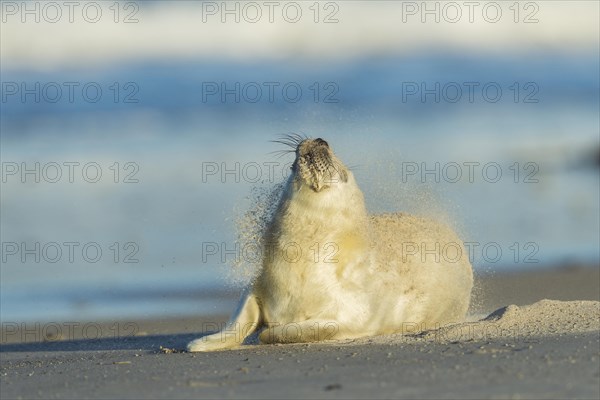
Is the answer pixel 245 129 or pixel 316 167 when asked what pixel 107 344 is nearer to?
pixel 316 167

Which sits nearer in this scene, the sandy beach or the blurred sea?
the sandy beach

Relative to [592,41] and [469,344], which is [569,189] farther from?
[592,41]

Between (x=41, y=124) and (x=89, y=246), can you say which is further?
(x=41, y=124)

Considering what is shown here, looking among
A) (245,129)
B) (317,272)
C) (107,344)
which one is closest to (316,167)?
(317,272)

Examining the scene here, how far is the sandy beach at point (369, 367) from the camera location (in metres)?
5.61

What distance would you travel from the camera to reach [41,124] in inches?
941

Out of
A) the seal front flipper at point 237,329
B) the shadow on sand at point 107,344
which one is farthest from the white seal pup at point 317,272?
the shadow on sand at point 107,344

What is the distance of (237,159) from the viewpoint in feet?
57.5

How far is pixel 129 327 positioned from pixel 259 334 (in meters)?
2.99

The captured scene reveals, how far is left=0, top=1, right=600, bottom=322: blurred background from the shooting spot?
1273 centimetres

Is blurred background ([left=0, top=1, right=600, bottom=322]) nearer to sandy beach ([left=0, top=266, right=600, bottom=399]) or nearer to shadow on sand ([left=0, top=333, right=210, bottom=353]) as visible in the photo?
shadow on sand ([left=0, top=333, right=210, bottom=353])

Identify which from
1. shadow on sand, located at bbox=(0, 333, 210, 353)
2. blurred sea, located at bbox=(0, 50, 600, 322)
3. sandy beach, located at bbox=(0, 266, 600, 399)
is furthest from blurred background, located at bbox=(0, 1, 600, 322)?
sandy beach, located at bbox=(0, 266, 600, 399)

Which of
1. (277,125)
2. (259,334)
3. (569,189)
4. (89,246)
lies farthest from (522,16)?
(259,334)

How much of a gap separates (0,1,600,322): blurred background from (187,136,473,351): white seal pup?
1.64ft
